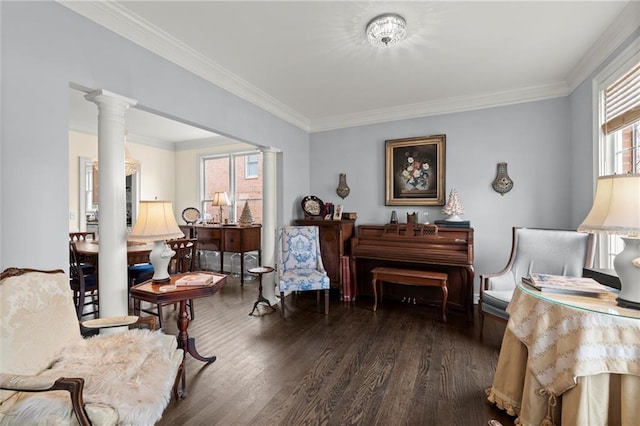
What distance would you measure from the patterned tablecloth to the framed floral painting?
2.32m

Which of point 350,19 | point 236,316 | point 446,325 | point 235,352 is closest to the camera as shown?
point 350,19

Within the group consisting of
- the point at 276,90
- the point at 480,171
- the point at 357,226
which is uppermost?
the point at 276,90

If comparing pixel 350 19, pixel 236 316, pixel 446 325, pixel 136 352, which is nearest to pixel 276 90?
pixel 350 19

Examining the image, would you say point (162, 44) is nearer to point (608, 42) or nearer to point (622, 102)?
point (608, 42)

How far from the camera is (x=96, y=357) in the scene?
5.08 ft

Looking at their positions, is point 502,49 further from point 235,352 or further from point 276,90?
point 235,352

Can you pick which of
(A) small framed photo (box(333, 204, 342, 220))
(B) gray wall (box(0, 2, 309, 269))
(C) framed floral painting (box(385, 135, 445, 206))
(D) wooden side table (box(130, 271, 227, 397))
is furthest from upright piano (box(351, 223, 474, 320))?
(B) gray wall (box(0, 2, 309, 269))

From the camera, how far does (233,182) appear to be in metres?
5.82

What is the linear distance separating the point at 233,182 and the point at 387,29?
4344mm

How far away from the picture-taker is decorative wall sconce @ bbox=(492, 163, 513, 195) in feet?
11.6

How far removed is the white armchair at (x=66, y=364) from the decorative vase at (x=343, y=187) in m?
3.20

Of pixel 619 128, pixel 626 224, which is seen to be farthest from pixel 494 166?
pixel 626 224

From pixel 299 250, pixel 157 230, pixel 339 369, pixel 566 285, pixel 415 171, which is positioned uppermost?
pixel 415 171

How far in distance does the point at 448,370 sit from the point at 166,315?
121 inches
